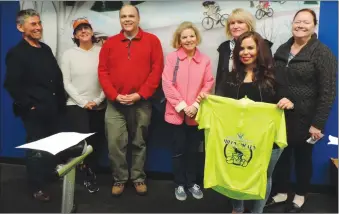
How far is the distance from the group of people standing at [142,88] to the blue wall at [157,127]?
12.2 inches

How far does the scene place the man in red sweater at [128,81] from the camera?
267cm

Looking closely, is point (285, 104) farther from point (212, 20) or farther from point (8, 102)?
point (8, 102)

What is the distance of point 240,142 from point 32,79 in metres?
1.67

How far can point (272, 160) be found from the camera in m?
2.19

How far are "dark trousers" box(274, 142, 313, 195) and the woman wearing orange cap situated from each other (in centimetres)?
155

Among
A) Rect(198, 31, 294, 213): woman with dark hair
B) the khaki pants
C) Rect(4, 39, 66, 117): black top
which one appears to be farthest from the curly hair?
Rect(4, 39, 66, 117): black top

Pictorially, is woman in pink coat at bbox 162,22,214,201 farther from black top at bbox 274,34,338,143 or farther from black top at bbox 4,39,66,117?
black top at bbox 4,39,66,117

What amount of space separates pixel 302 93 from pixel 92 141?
1.80 meters

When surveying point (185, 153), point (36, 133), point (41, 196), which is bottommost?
point (41, 196)

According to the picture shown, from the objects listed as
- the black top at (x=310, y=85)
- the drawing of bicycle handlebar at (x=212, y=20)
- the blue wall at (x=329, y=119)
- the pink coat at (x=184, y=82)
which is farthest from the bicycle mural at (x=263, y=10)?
the pink coat at (x=184, y=82)

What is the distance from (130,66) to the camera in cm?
267

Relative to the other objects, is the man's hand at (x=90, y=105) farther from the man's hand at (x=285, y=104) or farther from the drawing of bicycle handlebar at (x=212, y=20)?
the man's hand at (x=285, y=104)

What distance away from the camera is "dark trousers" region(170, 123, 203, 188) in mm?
2699

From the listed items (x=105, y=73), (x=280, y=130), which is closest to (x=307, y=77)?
(x=280, y=130)
